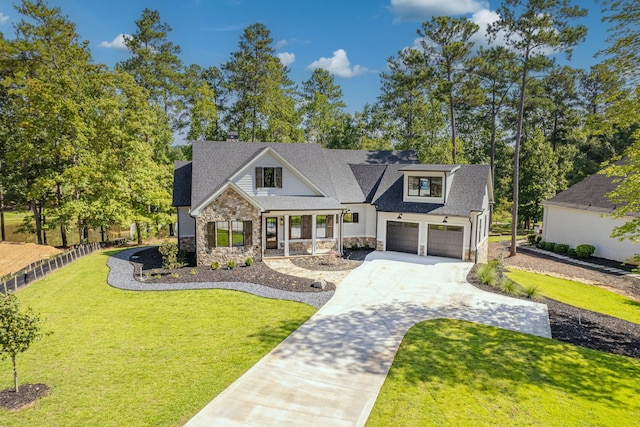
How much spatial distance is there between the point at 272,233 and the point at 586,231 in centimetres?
2277

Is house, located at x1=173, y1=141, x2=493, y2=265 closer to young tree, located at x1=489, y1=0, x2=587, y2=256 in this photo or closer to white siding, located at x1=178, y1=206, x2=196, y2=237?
white siding, located at x1=178, y1=206, x2=196, y2=237

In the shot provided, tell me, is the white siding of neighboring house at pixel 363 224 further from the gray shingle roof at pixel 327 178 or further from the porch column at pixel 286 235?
the porch column at pixel 286 235

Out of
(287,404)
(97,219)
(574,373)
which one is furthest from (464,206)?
(97,219)

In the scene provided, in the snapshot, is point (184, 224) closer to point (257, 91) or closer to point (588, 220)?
point (257, 91)

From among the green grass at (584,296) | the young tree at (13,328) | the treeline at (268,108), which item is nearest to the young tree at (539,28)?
the treeline at (268,108)

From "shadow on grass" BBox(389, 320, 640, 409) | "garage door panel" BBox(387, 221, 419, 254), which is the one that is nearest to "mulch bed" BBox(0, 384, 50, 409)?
"shadow on grass" BBox(389, 320, 640, 409)

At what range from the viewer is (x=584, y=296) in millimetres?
17016

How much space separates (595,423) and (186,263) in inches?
686

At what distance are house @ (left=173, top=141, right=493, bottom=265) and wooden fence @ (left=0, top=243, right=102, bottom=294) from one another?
5927 millimetres

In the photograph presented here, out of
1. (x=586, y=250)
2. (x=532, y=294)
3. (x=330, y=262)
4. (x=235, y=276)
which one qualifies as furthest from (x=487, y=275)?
(x=586, y=250)

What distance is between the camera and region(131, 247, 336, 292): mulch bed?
52.7 ft

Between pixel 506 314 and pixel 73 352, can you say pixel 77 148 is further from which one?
pixel 506 314

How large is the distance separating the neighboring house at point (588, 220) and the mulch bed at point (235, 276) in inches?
828

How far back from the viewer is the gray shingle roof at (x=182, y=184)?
2203cm
